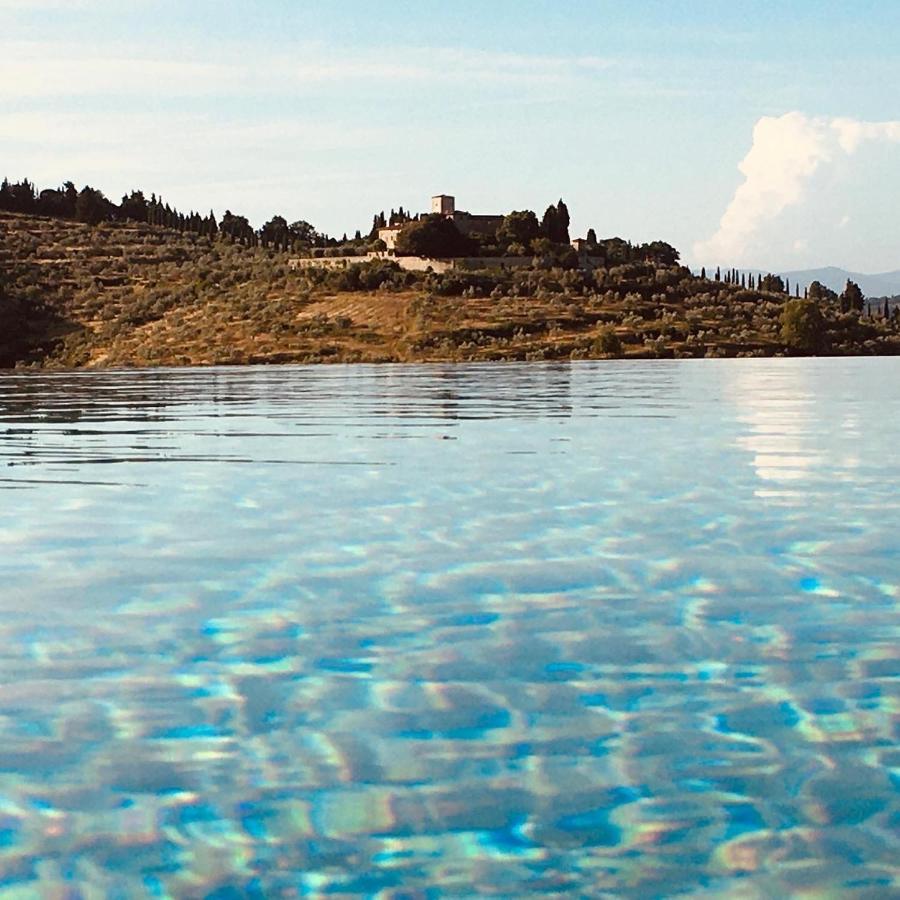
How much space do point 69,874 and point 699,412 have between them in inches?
1047

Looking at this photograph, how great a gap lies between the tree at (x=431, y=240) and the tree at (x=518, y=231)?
4.43m

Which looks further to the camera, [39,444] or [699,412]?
[699,412]

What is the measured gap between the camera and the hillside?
9450 centimetres

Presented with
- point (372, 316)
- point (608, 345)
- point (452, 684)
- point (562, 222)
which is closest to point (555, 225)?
point (562, 222)

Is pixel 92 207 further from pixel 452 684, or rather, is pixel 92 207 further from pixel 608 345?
pixel 452 684

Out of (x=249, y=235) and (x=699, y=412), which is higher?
(x=249, y=235)

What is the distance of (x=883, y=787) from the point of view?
19.1 feet

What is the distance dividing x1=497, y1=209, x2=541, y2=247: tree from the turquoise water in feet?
399

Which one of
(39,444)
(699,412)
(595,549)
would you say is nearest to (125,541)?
(595,549)

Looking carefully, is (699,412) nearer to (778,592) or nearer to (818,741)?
(778,592)

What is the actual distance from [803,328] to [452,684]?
93.7 m

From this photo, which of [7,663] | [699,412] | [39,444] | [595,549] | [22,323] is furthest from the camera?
[22,323]

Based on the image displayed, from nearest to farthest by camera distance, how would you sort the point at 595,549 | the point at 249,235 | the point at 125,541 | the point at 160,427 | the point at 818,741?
the point at 818,741 < the point at 595,549 < the point at 125,541 < the point at 160,427 < the point at 249,235

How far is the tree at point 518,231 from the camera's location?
137875mm
